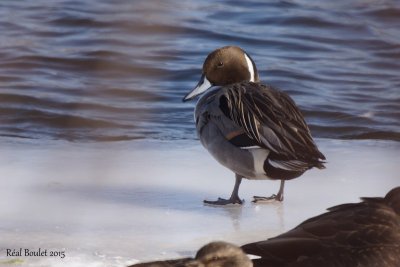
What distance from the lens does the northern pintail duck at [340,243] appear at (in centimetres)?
408

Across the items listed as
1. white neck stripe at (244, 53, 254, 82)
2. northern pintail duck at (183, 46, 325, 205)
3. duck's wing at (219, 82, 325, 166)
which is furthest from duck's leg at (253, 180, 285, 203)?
white neck stripe at (244, 53, 254, 82)

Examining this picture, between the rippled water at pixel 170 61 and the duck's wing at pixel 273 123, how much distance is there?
6.73 ft

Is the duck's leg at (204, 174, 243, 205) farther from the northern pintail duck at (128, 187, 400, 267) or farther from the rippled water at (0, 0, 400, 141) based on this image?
the rippled water at (0, 0, 400, 141)

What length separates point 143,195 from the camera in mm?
5914

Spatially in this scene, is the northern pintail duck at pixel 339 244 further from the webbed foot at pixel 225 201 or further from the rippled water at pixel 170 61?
the rippled water at pixel 170 61

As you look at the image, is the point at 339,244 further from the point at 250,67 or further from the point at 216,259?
the point at 250,67

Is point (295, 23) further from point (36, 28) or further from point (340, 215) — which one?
point (340, 215)

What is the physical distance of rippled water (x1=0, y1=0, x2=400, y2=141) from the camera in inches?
351

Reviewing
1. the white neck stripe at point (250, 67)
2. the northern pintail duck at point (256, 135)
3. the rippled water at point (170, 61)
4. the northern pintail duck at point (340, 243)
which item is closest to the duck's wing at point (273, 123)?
the northern pintail duck at point (256, 135)

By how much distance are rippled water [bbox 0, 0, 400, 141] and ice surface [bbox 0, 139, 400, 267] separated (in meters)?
1.36

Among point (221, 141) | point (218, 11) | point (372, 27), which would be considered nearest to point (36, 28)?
point (218, 11)

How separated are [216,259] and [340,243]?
1.96ft

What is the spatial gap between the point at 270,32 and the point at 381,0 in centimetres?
178

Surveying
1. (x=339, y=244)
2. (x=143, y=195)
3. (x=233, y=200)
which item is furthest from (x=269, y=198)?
(x=339, y=244)
